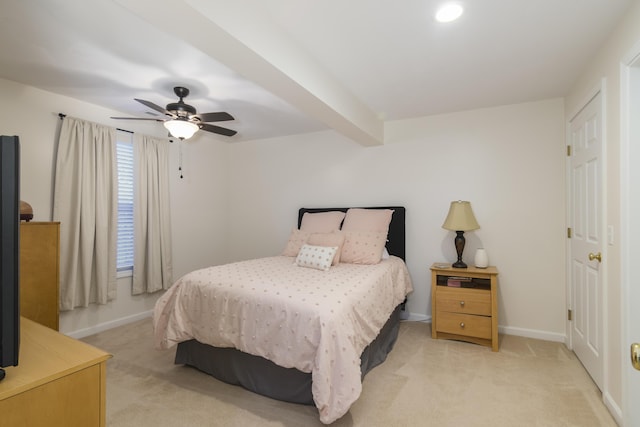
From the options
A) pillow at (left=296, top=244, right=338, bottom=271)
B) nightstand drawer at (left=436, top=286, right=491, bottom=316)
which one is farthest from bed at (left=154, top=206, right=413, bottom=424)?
nightstand drawer at (left=436, top=286, right=491, bottom=316)

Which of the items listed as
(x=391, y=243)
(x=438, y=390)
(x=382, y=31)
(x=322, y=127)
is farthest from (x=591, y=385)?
(x=322, y=127)

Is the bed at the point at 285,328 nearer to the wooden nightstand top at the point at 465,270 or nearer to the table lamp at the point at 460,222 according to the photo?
the wooden nightstand top at the point at 465,270

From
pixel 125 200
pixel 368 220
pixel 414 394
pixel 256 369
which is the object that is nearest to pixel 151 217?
pixel 125 200

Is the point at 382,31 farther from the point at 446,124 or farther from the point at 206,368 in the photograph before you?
the point at 206,368

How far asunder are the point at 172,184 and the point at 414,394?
3.65 m

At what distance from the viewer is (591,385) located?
2.25 meters

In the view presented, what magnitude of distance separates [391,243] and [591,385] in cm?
204

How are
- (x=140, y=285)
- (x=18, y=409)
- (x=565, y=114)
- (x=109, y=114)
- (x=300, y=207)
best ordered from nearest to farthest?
(x=18, y=409) → (x=565, y=114) → (x=109, y=114) → (x=140, y=285) → (x=300, y=207)

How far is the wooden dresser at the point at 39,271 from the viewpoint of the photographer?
7.59 feet

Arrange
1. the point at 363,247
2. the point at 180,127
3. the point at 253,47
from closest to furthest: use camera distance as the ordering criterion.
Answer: the point at 253,47, the point at 180,127, the point at 363,247

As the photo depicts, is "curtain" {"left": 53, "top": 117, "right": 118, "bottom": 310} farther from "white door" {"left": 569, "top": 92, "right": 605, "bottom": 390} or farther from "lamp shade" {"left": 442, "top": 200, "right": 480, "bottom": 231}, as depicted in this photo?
"white door" {"left": 569, "top": 92, "right": 605, "bottom": 390}

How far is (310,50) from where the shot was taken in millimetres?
2215

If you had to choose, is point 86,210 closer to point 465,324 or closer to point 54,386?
point 54,386

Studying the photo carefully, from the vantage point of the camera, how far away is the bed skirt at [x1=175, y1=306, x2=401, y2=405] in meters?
2.05
